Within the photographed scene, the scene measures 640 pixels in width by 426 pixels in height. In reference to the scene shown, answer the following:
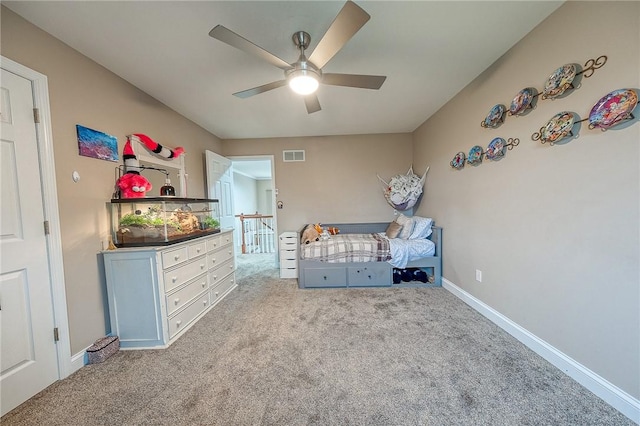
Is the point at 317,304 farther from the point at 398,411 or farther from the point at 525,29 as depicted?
the point at 525,29

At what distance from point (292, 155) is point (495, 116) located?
3000 mm

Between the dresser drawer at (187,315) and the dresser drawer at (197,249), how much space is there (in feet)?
1.57

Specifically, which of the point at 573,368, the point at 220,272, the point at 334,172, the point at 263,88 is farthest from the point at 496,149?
the point at 220,272

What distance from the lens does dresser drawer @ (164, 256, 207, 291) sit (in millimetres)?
1943

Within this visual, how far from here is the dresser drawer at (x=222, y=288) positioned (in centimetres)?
262

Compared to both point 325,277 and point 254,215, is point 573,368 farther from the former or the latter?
point 254,215

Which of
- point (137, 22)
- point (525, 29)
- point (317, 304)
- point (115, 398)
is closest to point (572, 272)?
point (525, 29)

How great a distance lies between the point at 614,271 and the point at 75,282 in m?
3.59

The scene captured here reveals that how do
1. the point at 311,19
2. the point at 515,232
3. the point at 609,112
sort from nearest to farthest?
the point at 609,112 → the point at 311,19 → the point at 515,232

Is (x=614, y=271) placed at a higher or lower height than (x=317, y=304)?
higher

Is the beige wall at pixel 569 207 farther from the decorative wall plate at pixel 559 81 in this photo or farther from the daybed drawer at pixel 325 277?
the daybed drawer at pixel 325 277

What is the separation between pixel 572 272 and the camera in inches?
57.2

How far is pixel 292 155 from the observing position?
4102mm

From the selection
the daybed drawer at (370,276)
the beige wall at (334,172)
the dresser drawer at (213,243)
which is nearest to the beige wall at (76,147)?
the dresser drawer at (213,243)
